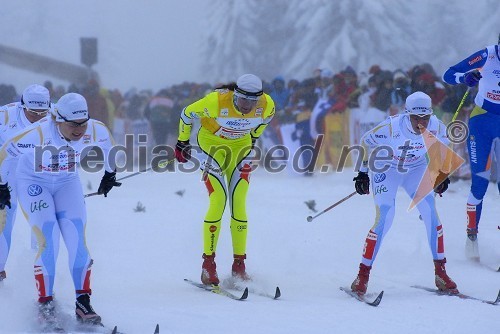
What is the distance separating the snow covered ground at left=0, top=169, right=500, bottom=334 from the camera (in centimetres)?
599

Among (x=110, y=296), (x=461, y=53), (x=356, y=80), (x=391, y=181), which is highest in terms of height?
(x=461, y=53)

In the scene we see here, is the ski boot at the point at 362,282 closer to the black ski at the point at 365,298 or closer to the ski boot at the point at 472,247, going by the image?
the black ski at the point at 365,298

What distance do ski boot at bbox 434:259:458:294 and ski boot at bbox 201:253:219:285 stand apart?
1916mm

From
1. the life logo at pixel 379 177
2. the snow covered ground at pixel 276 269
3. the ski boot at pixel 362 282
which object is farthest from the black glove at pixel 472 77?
the ski boot at pixel 362 282

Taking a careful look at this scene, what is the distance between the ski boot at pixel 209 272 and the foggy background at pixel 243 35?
2676cm

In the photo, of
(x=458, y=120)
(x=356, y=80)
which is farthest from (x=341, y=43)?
(x=458, y=120)

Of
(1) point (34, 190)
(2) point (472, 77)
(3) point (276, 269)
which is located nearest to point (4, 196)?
(1) point (34, 190)

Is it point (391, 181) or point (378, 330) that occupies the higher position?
point (391, 181)

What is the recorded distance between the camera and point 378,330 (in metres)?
5.73

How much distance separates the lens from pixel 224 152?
7.87 m

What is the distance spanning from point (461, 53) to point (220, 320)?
33073 millimetres

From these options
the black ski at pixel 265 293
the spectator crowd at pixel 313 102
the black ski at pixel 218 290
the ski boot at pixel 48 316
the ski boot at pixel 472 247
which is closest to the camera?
the ski boot at pixel 48 316

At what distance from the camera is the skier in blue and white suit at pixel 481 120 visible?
28.7 ft

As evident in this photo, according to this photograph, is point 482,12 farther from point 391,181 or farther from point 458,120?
point 391,181
